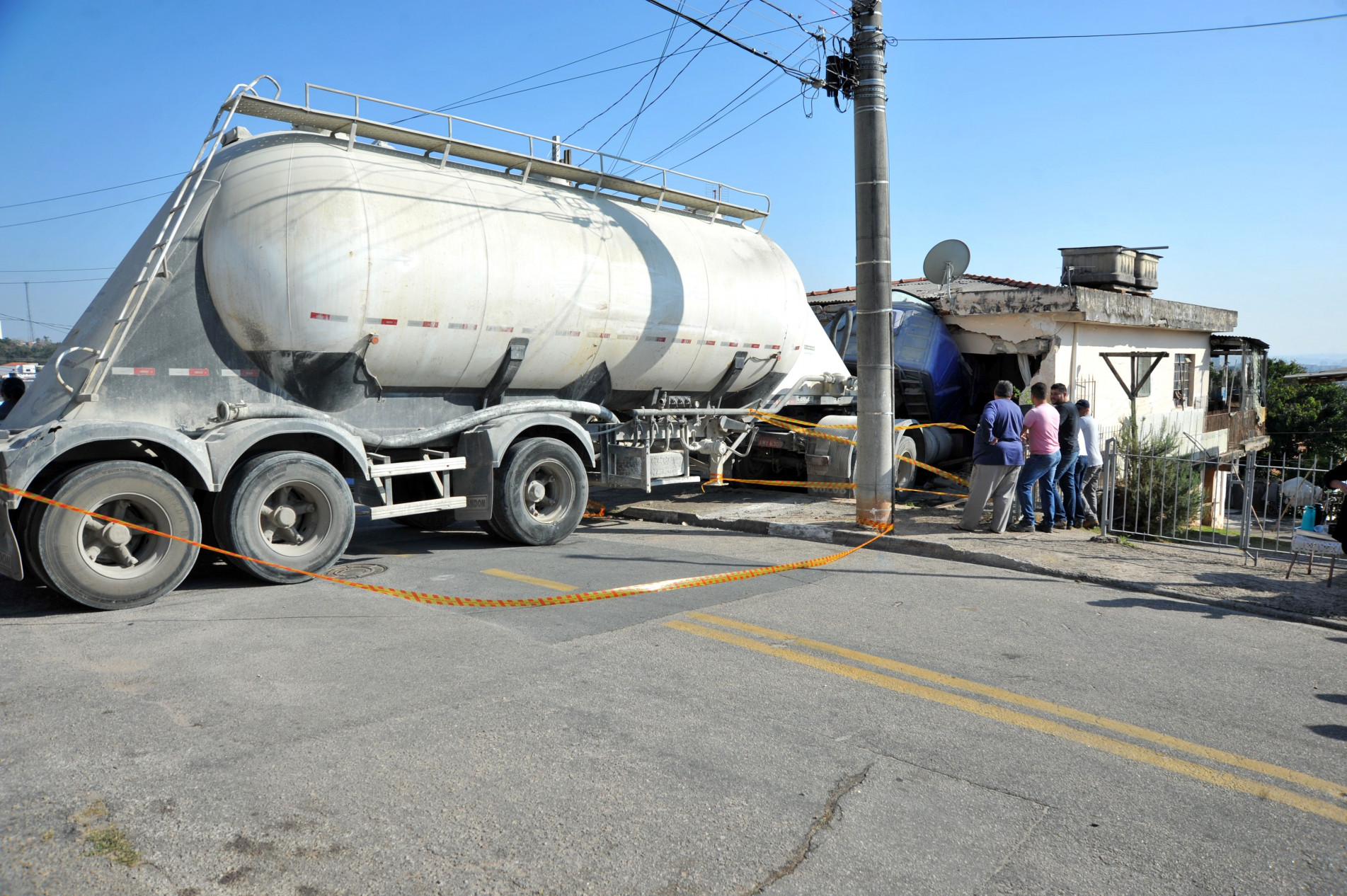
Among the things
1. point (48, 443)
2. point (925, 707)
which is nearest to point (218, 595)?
point (48, 443)

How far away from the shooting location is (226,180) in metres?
7.65

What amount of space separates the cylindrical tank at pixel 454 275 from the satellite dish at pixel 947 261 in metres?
4.30

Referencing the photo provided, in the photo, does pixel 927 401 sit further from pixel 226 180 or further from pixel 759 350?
pixel 226 180

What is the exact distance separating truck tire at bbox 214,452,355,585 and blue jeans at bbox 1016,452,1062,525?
689 cm

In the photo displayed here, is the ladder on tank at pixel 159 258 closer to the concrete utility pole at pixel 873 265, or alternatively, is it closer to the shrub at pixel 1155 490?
the concrete utility pole at pixel 873 265

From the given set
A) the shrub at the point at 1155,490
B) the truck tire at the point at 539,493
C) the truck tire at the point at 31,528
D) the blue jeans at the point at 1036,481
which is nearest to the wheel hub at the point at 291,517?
the truck tire at the point at 31,528

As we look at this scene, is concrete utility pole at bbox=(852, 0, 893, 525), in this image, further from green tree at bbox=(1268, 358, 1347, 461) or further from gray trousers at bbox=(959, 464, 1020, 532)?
green tree at bbox=(1268, 358, 1347, 461)

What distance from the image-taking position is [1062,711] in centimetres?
481

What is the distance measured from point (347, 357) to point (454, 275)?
4.10ft

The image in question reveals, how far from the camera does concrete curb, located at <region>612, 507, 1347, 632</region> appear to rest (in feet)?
22.7

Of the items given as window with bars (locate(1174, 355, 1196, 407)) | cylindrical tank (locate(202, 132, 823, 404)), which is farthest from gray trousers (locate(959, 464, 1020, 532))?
window with bars (locate(1174, 355, 1196, 407))

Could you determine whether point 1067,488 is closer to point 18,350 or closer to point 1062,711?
point 1062,711

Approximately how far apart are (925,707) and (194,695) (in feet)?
12.6

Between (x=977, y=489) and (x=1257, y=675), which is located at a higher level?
(x=977, y=489)
